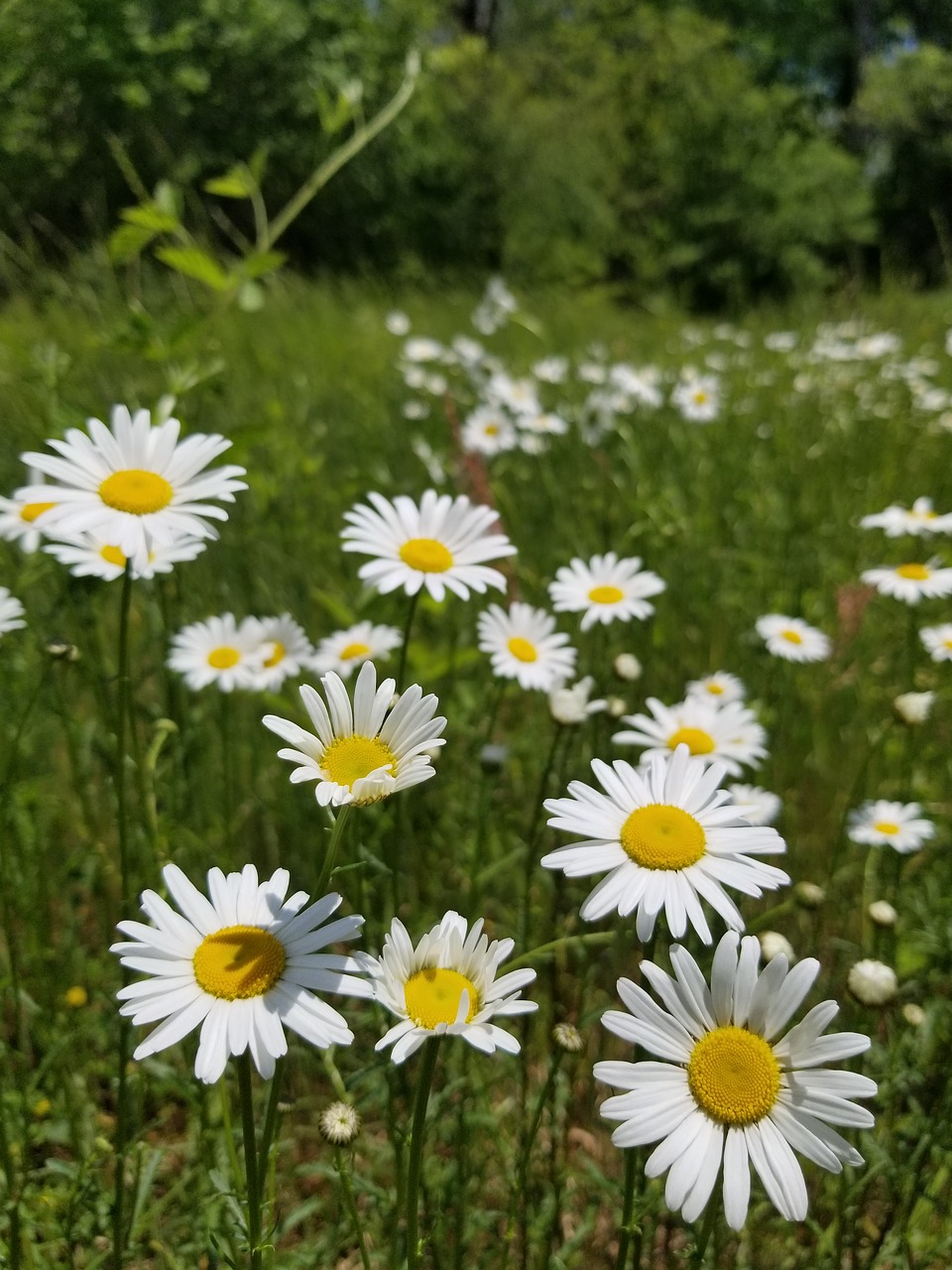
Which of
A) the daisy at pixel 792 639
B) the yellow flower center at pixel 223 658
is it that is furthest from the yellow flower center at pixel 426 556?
the daisy at pixel 792 639

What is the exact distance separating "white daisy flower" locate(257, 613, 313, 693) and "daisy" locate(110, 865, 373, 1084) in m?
0.84

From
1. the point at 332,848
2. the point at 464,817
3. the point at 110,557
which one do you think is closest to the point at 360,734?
the point at 332,848

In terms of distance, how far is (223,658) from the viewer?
5.75ft

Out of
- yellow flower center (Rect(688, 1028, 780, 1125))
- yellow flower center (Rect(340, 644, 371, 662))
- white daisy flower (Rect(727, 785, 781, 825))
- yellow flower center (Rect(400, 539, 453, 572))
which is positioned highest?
yellow flower center (Rect(340, 644, 371, 662))

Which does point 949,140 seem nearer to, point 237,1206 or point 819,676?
point 819,676

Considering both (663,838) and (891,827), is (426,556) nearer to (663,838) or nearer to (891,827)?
(663,838)

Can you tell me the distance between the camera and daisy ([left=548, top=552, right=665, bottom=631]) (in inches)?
69.4

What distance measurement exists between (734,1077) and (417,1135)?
0.29 metres

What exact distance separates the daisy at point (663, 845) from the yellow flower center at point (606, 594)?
2.67ft

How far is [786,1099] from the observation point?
0.82m

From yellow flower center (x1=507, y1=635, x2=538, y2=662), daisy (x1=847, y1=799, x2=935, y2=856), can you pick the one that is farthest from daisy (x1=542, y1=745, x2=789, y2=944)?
daisy (x1=847, y1=799, x2=935, y2=856)

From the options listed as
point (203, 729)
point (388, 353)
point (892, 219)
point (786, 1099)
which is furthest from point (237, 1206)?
point (892, 219)

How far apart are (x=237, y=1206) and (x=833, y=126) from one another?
8.30 meters

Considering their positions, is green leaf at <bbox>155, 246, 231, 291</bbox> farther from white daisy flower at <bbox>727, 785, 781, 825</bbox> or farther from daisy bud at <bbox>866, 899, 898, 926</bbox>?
daisy bud at <bbox>866, 899, 898, 926</bbox>
